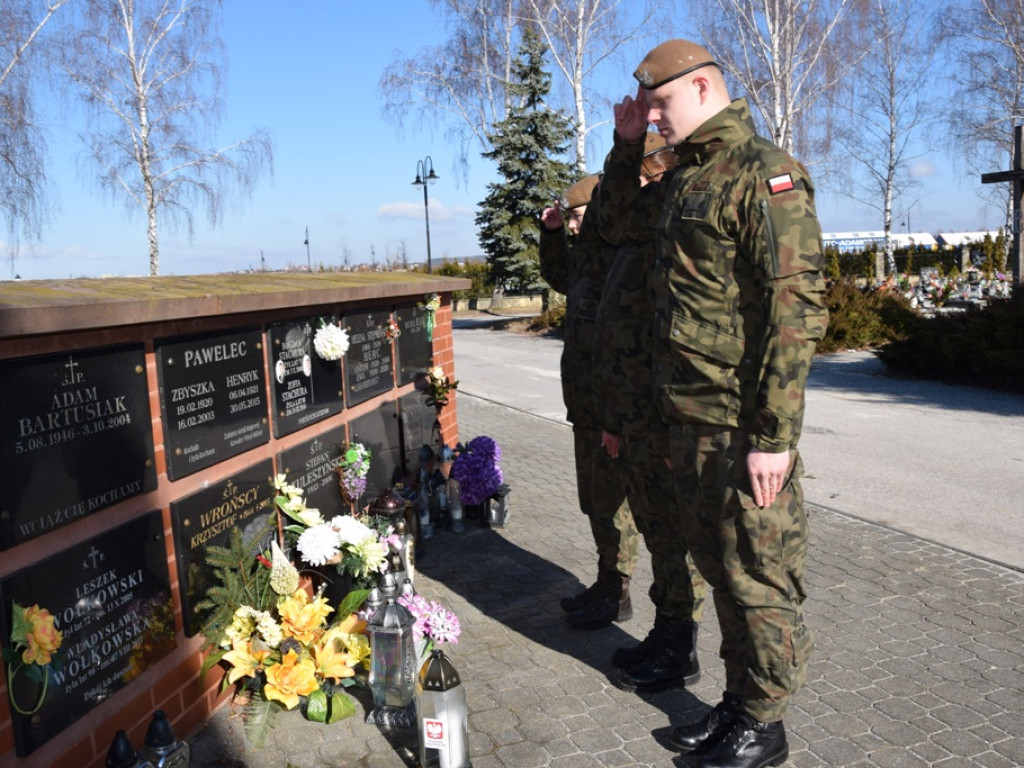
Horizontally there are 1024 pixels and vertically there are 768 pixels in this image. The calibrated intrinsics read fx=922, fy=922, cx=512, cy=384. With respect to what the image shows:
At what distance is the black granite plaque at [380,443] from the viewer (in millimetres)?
5263

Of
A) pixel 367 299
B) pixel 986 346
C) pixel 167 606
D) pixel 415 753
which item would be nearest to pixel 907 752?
pixel 415 753

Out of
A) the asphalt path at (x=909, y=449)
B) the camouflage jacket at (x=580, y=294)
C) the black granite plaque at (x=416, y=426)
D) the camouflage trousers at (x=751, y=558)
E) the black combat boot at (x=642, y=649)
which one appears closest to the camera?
the camouflage trousers at (x=751, y=558)

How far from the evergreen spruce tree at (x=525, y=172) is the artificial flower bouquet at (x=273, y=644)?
72.6ft

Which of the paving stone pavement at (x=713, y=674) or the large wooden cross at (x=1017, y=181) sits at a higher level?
the large wooden cross at (x=1017, y=181)

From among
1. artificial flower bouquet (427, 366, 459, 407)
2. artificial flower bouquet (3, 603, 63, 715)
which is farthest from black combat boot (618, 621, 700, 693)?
artificial flower bouquet (427, 366, 459, 407)

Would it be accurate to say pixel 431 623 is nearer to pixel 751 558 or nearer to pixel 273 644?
pixel 273 644

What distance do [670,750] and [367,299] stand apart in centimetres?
308

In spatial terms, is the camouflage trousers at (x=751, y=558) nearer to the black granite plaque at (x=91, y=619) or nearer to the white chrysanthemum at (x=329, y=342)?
the black granite plaque at (x=91, y=619)

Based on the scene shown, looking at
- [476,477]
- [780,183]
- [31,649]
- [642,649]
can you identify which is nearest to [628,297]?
[780,183]

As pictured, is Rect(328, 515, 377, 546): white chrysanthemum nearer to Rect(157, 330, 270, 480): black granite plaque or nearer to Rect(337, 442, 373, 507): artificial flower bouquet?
Rect(157, 330, 270, 480): black granite plaque

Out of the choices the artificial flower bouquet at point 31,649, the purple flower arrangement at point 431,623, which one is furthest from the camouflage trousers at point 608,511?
the artificial flower bouquet at point 31,649

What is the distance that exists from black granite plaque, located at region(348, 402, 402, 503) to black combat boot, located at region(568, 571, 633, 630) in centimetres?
157

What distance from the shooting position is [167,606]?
10.9 feet

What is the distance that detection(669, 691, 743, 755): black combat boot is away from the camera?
A: 10.1ft
